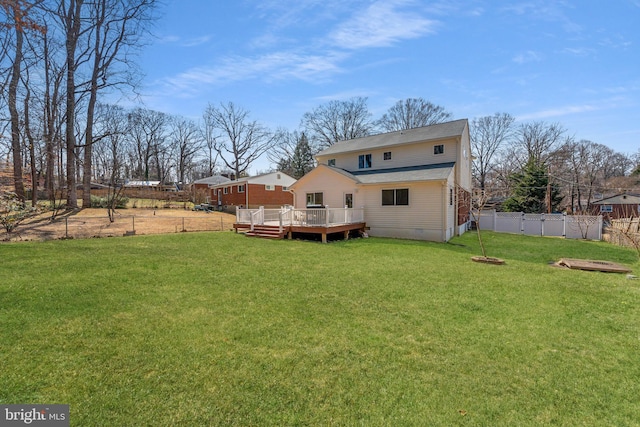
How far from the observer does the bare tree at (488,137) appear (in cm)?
3806

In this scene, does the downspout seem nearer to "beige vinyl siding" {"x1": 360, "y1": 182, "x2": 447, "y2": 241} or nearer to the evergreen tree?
"beige vinyl siding" {"x1": 360, "y1": 182, "x2": 447, "y2": 241}

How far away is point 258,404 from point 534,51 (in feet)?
48.2

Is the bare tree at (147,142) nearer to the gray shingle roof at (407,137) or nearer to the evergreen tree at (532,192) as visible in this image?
the gray shingle roof at (407,137)

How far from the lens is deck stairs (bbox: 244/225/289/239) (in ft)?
45.1

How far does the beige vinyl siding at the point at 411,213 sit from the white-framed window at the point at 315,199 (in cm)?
262

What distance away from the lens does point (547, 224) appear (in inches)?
734

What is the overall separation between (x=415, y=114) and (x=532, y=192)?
16.3 metres

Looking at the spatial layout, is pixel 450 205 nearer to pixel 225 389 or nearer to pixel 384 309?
pixel 384 309

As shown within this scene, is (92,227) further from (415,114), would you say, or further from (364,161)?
(415,114)

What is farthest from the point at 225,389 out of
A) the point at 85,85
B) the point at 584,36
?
the point at 85,85

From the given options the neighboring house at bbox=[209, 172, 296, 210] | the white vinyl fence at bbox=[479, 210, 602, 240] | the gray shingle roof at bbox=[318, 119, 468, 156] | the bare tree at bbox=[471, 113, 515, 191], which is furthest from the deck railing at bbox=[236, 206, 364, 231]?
the bare tree at bbox=[471, 113, 515, 191]

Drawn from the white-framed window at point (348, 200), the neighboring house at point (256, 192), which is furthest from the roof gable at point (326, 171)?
the neighboring house at point (256, 192)

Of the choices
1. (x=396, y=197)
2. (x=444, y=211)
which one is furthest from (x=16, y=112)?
(x=444, y=211)

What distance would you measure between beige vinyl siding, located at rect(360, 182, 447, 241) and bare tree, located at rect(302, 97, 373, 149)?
24715 mm
